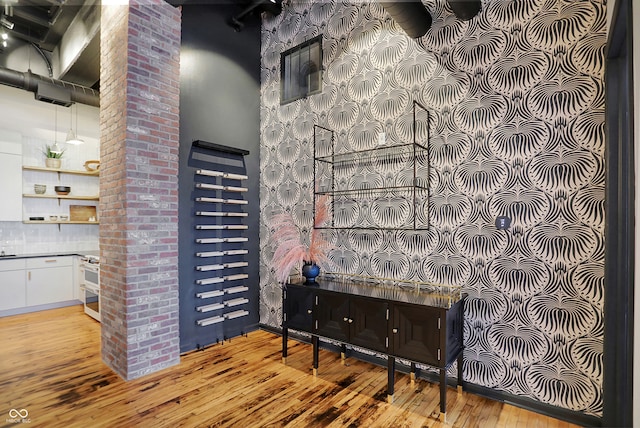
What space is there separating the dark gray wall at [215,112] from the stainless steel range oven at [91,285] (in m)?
2.07

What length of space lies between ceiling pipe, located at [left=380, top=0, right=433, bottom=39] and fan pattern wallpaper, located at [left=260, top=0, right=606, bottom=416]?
12cm

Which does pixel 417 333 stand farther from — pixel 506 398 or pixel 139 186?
pixel 139 186

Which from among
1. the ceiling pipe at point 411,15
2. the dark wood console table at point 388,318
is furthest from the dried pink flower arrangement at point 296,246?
the ceiling pipe at point 411,15

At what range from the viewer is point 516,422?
2348mm

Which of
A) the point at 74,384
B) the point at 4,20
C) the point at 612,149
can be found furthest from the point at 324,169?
the point at 4,20

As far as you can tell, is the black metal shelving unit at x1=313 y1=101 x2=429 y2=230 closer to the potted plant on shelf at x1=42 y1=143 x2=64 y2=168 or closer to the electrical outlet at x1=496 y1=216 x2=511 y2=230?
the electrical outlet at x1=496 y1=216 x2=511 y2=230

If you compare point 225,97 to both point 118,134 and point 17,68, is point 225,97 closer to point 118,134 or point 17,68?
point 118,134

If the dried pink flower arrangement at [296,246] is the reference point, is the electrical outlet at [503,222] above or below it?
above

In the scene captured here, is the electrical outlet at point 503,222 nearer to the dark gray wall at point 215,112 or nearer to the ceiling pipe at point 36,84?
the dark gray wall at point 215,112

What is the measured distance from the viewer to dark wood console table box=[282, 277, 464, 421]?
245 centimetres

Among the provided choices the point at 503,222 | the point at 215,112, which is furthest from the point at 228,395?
the point at 215,112

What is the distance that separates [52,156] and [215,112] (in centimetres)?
375

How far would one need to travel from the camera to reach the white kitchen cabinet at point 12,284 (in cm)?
483

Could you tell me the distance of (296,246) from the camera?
11.2 ft
